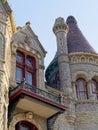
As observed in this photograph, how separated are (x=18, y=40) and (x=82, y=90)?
5.78 m

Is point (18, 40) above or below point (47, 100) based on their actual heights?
above

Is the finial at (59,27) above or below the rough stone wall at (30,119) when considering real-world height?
above

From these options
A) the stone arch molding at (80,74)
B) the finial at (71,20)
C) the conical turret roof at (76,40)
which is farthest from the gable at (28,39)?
the finial at (71,20)

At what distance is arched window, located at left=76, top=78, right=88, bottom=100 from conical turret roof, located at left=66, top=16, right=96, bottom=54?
8.49ft

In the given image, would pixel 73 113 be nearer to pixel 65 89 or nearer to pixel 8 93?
pixel 65 89

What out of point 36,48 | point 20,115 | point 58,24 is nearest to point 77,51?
point 58,24

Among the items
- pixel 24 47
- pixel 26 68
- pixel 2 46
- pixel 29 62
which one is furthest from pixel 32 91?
pixel 24 47

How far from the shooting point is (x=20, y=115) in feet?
58.8

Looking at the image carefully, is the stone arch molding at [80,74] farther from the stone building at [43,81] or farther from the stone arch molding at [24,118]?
the stone arch molding at [24,118]

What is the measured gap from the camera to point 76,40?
88.0 feet

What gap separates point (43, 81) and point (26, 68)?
4.41 feet

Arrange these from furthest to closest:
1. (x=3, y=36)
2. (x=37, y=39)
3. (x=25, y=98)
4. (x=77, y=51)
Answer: (x=77, y=51) → (x=37, y=39) → (x=3, y=36) → (x=25, y=98)

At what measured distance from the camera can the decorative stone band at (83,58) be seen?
79.8ft

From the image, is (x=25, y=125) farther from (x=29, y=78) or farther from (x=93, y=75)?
(x=93, y=75)
